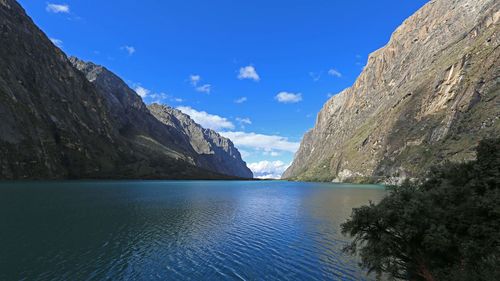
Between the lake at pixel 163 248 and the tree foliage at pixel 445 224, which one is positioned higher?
the tree foliage at pixel 445 224

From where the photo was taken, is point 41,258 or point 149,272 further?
point 41,258

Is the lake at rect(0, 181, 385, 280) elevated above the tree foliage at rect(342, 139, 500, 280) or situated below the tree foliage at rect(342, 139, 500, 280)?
below

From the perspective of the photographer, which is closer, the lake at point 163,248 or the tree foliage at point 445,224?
the tree foliage at point 445,224

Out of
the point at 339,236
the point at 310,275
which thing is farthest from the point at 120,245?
the point at 339,236

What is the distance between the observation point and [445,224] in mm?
20594

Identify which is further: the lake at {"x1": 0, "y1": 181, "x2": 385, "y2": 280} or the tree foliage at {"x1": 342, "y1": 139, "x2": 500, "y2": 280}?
the lake at {"x1": 0, "y1": 181, "x2": 385, "y2": 280}

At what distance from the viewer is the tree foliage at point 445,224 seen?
18516mm

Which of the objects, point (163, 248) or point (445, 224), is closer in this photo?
point (445, 224)

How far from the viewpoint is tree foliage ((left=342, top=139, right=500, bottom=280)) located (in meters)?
18.5

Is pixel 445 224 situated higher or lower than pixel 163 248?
higher

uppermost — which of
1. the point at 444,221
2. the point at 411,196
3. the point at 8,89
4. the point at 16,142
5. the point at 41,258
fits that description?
the point at 8,89

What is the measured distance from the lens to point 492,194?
61.3 feet

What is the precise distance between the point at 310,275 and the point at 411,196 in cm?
1172

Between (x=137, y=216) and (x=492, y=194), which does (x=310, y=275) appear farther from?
(x=137, y=216)
